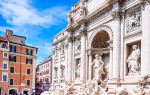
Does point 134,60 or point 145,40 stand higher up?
point 145,40

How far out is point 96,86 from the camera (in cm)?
2014

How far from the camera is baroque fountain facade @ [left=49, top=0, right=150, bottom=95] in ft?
56.6

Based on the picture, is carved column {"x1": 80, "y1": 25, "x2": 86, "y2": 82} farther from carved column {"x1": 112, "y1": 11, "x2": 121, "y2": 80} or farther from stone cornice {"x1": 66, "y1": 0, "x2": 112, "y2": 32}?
carved column {"x1": 112, "y1": 11, "x2": 121, "y2": 80}

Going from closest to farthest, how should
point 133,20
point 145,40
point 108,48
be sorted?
point 145,40 → point 133,20 → point 108,48

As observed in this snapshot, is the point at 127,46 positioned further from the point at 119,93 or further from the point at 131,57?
the point at 119,93

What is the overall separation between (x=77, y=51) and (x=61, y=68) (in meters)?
5.49

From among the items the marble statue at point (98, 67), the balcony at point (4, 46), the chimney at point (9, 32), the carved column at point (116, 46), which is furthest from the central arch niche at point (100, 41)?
the chimney at point (9, 32)

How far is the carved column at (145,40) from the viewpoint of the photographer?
16531 mm

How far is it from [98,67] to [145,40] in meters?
6.49

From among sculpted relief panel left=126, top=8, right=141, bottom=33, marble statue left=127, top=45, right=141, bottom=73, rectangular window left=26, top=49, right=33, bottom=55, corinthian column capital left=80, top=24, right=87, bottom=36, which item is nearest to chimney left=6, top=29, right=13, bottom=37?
rectangular window left=26, top=49, right=33, bottom=55

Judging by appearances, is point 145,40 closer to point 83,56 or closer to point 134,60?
point 134,60

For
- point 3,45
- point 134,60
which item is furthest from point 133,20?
point 3,45

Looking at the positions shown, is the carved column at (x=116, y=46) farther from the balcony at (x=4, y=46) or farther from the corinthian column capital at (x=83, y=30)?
the balcony at (x=4, y=46)

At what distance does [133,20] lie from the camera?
18.5 metres
